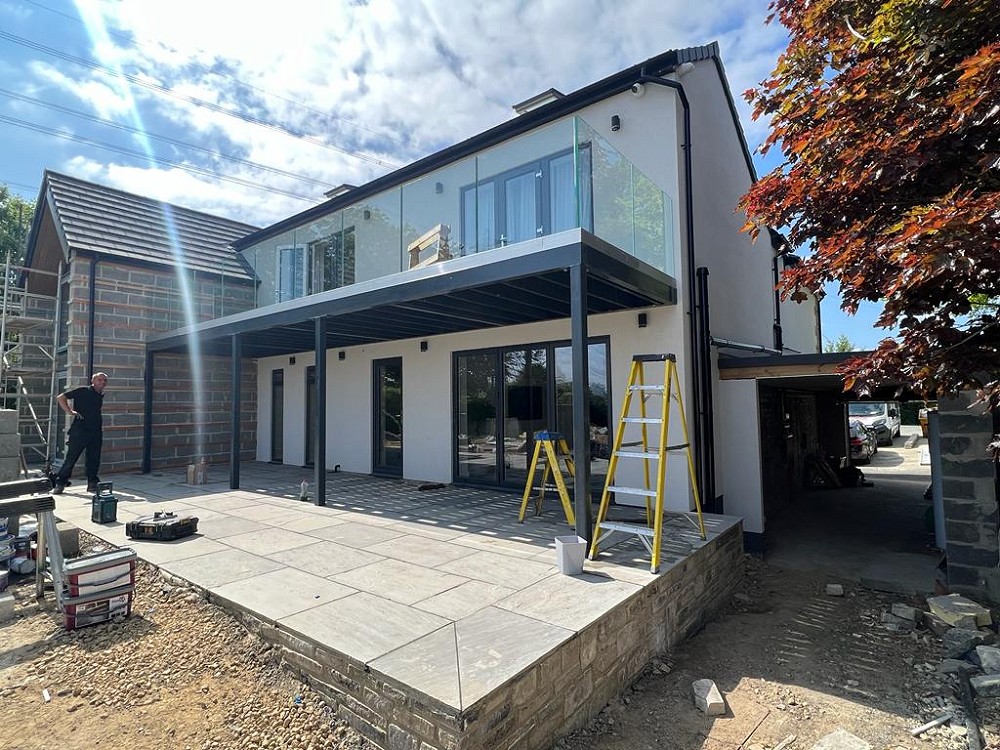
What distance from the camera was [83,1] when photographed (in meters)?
9.33

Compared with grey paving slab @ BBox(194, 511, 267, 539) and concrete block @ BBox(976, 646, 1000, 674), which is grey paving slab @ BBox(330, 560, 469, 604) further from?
concrete block @ BBox(976, 646, 1000, 674)

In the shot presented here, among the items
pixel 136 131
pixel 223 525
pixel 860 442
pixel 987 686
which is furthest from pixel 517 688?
pixel 136 131

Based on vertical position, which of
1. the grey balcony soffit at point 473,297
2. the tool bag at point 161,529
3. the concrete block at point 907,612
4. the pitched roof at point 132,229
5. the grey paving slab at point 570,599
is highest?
the pitched roof at point 132,229

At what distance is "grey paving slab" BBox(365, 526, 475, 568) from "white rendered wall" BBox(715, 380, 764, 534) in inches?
153

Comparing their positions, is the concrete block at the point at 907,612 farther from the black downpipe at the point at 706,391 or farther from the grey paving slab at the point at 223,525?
the grey paving slab at the point at 223,525

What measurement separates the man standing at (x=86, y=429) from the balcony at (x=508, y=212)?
3797 mm

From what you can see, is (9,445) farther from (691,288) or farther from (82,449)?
(691,288)

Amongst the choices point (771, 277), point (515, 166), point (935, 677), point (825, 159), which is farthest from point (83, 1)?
point (935, 677)

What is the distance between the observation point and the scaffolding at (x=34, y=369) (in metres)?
10.5

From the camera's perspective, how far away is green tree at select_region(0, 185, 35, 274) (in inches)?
924

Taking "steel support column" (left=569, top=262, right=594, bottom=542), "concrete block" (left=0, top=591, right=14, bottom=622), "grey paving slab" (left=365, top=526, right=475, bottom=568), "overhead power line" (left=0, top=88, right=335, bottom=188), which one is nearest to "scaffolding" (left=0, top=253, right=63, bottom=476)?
"overhead power line" (left=0, top=88, right=335, bottom=188)

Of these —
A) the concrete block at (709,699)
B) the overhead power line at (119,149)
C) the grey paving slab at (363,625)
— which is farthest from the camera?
the overhead power line at (119,149)

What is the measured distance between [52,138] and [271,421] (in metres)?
12.1

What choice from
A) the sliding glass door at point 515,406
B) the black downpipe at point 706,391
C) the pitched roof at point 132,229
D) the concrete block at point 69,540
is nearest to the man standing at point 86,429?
the concrete block at point 69,540
